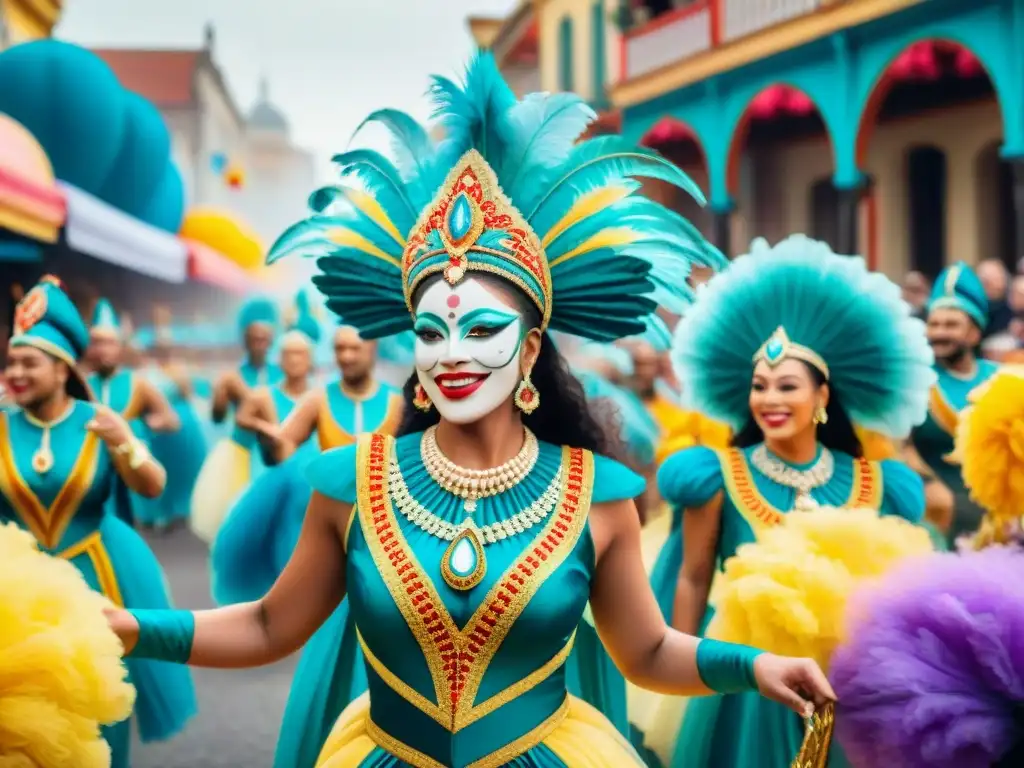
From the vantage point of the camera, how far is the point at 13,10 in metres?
17.0

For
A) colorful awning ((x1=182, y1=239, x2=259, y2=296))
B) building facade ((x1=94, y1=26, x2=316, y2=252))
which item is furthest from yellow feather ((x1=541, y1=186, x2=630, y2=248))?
building facade ((x1=94, y1=26, x2=316, y2=252))

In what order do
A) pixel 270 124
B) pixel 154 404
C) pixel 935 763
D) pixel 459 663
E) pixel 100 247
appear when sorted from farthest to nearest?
pixel 270 124, pixel 100 247, pixel 154 404, pixel 459 663, pixel 935 763

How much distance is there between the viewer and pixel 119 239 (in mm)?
12789

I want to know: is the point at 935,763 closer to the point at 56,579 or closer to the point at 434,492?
the point at 434,492

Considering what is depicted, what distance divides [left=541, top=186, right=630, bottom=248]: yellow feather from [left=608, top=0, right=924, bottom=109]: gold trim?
36.0ft

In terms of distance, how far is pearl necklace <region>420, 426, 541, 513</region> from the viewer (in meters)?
2.63

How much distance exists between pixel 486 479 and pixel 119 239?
10.9m

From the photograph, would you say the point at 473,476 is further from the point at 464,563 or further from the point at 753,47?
the point at 753,47

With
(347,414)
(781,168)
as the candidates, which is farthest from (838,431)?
(781,168)

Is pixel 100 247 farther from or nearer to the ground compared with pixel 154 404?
farther from the ground

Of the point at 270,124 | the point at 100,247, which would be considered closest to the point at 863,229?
the point at 100,247

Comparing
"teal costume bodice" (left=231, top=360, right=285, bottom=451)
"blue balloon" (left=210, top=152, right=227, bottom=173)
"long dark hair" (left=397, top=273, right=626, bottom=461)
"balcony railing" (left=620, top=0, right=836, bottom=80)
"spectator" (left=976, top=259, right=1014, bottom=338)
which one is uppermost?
"blue balloon" (left=210, top=152, right=227, bottom=173)

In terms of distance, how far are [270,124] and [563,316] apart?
173 ft

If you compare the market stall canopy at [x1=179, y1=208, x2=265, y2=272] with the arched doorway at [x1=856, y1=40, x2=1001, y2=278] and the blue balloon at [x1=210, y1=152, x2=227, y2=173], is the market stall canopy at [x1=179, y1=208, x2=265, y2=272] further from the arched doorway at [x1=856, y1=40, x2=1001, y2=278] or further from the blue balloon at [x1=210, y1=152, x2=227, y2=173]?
the blue balloon at [x1=210, y1=152, x2=227, y2=173]
